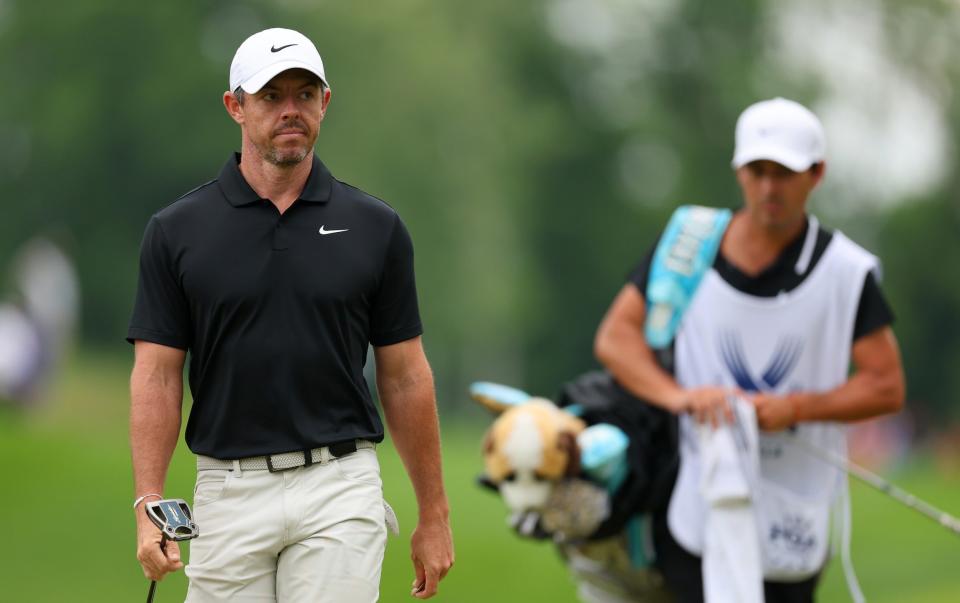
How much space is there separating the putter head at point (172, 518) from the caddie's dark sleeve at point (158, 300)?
0.50 meters

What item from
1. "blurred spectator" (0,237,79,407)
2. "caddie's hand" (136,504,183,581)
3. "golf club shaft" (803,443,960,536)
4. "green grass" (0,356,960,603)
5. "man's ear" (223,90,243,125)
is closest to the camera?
"caddie's hand" (136,504,183,581)

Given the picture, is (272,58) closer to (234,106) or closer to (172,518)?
(234,106)

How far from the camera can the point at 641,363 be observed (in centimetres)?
789

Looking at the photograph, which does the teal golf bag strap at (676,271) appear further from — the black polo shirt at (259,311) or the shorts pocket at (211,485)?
the shorts pocket at (211,485)

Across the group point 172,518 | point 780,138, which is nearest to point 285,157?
point 172,518

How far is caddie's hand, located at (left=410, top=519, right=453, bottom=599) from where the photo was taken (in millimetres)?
5781

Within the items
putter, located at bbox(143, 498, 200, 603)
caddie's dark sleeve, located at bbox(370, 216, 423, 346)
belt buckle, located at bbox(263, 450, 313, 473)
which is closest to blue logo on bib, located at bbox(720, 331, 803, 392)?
caddie's dark sleeve, located at bbox(370, 216, 423, 346)

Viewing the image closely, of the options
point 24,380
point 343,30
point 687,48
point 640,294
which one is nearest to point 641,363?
point 640,294

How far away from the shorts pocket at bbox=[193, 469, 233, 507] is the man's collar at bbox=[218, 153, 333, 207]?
2.55ft

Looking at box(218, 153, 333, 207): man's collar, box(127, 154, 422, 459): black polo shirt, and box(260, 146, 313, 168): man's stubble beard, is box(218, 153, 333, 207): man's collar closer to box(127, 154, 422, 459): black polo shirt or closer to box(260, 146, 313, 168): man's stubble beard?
box(127, 154, 422, 459): black polo shirt

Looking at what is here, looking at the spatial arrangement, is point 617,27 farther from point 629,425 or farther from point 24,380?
point 629,425

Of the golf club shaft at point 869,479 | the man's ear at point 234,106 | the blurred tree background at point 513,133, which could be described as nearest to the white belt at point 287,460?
the man's ear at point 234,106

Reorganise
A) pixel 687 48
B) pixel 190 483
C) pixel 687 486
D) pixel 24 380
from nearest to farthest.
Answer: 1. pixel 687 486
2. pixel 190 483
3. pixel 24 380
4. pixel 687 48

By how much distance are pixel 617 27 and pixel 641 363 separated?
53.3 m
